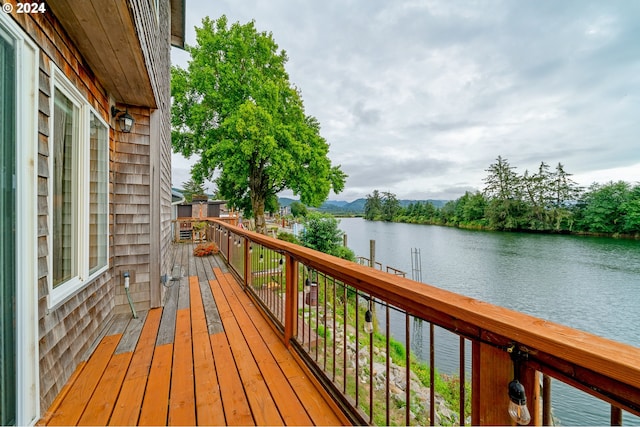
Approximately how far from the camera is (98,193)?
2.38 meters

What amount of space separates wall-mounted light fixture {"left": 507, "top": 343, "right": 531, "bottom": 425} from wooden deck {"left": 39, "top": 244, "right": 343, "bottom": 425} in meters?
1.07

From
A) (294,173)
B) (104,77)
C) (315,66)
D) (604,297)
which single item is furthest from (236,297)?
(604,297)

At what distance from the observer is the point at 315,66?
1120cm

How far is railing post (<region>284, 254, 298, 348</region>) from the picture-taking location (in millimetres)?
2020

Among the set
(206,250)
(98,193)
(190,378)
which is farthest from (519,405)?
(206,250)

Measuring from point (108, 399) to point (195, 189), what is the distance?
3857 cm

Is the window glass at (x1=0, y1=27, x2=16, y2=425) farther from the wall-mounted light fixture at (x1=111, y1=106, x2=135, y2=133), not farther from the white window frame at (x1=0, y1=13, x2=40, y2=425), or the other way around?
the wall-mounted light fixture at (x1=111, y1=106, x2=135, y2=133)

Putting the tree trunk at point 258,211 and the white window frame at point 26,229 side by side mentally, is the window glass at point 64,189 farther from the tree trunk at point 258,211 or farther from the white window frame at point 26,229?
the tree trunk at point 258,211

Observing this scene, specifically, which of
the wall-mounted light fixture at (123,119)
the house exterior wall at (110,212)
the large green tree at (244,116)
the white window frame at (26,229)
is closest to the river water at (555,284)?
the white window frame at (26,229)

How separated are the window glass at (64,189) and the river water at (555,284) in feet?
20.4

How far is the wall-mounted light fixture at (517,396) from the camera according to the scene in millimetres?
585

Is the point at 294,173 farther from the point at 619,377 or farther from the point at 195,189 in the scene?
the point at 195,189

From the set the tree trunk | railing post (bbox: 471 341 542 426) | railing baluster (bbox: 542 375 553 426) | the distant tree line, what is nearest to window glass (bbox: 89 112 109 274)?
railing post (bbox: 471 341 542 426)

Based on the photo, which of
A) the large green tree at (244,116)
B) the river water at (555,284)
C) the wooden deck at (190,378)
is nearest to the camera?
the wooden deck at (190,378)
